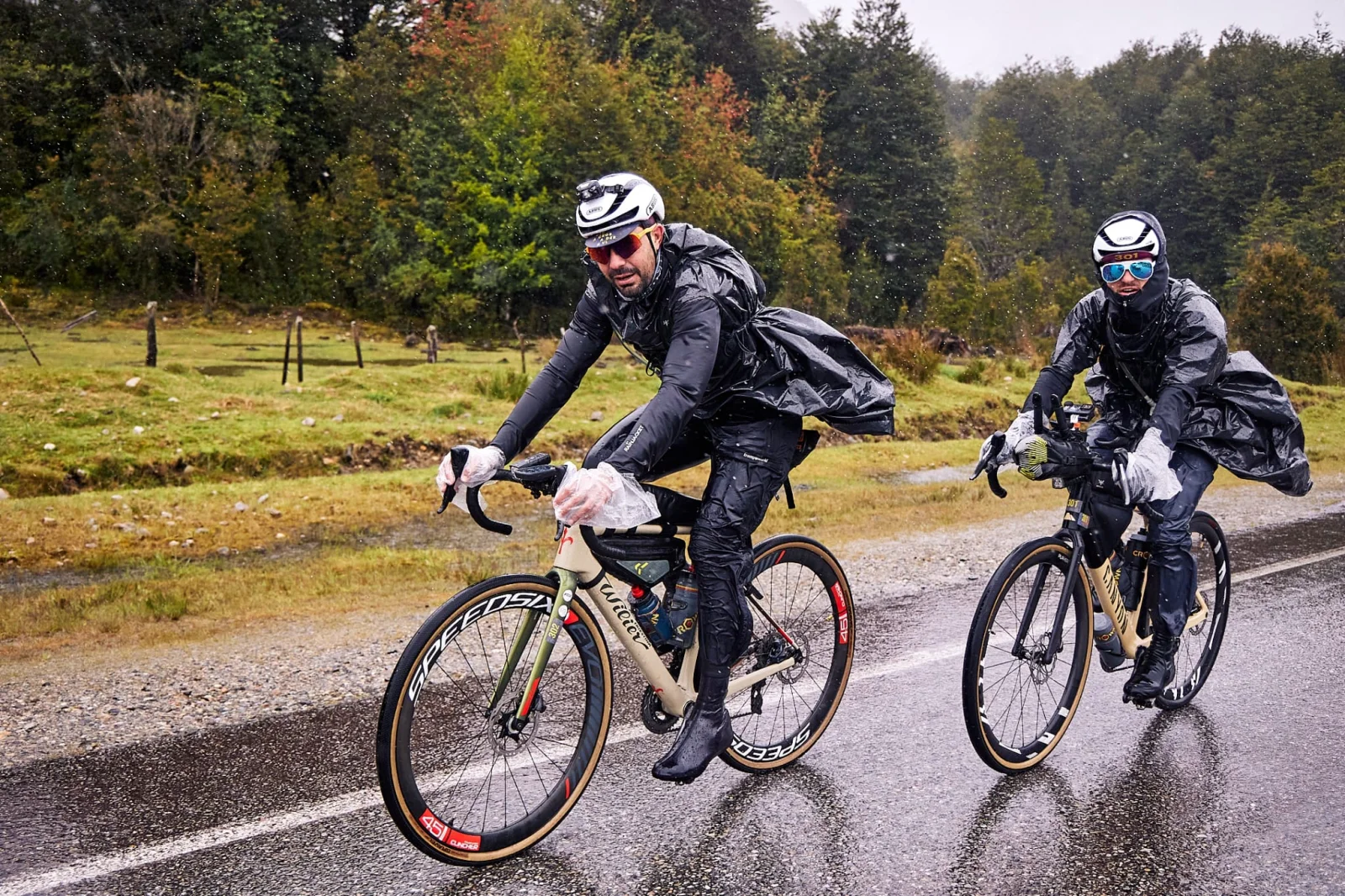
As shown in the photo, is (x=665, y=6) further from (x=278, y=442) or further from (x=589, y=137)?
(x=278, y=442)

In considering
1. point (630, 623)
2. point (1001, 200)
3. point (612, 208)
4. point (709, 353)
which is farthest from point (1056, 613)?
point (1001, 200)

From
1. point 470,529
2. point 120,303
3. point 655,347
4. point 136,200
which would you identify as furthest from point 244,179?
point 655,347

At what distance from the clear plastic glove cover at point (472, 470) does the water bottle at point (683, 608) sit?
2.83ft

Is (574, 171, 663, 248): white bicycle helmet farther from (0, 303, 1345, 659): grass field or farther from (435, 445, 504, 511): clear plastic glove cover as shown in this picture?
(0, 303, 1345, 659): grass field

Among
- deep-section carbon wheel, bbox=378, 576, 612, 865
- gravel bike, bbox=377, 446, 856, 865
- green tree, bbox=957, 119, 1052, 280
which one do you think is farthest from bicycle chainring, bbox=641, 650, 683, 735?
green tree, bbox=957, 119, 1052, 280

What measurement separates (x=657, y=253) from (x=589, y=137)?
34912 millimetres

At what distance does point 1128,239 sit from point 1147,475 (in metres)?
1.14

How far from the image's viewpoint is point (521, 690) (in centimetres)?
388

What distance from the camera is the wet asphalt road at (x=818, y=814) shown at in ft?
12.3

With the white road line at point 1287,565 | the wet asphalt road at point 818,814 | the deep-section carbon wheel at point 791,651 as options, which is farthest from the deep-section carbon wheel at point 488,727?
the white road line at point 1287,565

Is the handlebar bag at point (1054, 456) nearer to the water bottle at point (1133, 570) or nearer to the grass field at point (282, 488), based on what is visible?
the water bottle at point (1133, 570)

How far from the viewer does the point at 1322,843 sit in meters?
4.03

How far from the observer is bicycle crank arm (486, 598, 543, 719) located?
381 cm

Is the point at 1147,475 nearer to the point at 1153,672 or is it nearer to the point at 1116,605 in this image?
the point at 1116,605
